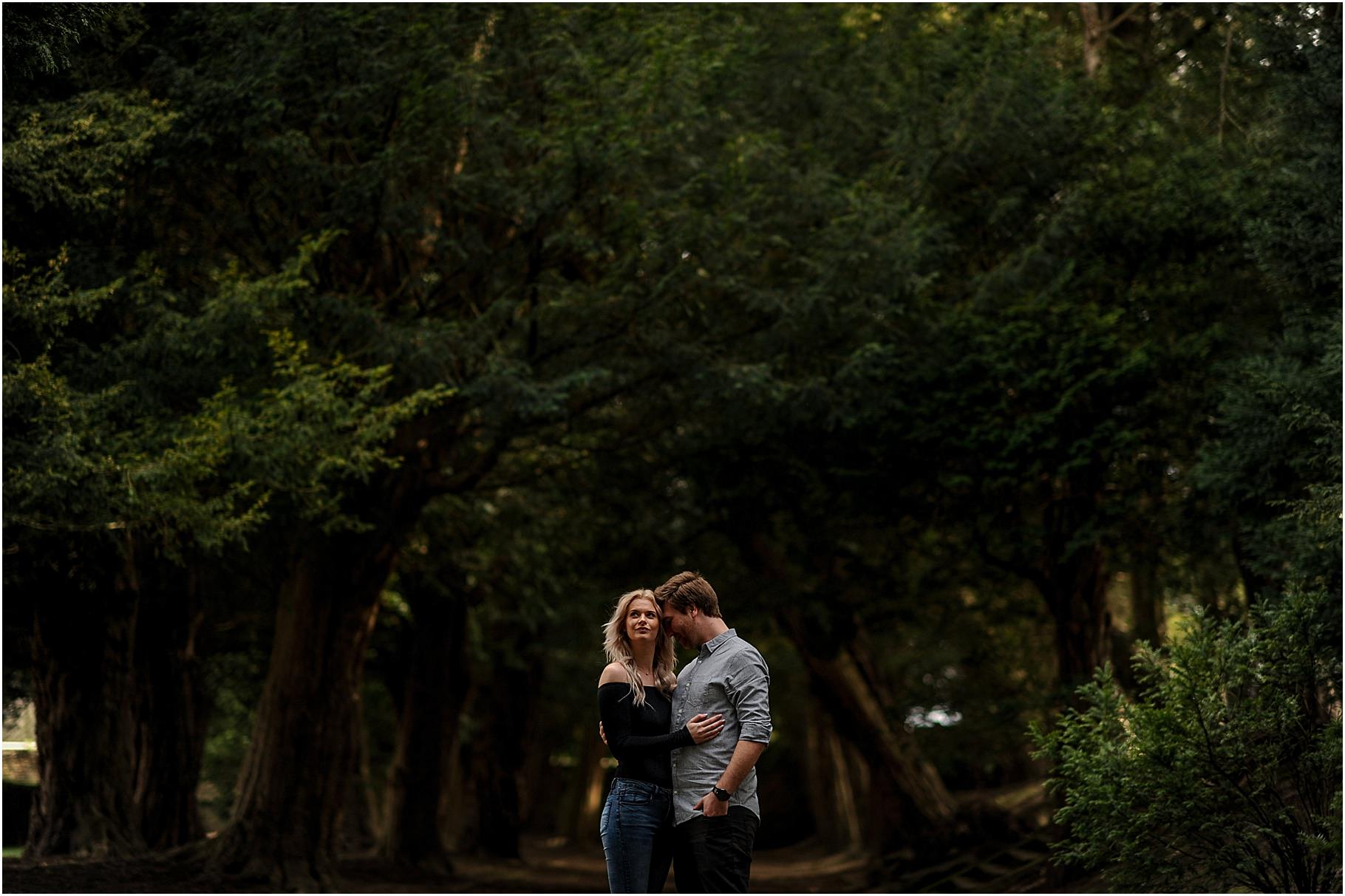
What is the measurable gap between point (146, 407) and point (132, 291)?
112 centimetres

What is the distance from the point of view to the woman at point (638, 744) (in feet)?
18.2

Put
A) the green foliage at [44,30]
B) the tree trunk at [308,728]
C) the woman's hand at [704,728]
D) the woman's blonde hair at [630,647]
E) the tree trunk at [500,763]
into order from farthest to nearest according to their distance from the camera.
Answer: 1. the tree trunk at [500,763]
2. the tree trunk at [308,728]
3. the green foliage at [44,30]
4. the woman's blonde hair at [630,647]
5. the woman's hand at [704,728]

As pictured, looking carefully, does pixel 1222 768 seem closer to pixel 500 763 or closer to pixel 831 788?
pixel 500 763

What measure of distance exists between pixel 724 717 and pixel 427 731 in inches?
699

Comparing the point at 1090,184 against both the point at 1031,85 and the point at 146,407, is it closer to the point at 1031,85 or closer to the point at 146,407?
the point at 1031,85

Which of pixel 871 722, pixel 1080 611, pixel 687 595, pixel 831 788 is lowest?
pixel 831 788

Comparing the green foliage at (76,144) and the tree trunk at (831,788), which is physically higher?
the green foliage at (76,144)

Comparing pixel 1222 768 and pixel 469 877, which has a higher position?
pixel 1222 768

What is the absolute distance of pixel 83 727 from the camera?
1669cm

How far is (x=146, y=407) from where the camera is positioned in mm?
12898

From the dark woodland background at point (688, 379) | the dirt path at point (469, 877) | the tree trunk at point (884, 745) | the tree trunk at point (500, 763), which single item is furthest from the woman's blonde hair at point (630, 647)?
the tree trunk at point (500, 763)

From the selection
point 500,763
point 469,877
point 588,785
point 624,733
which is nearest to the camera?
point 624,733

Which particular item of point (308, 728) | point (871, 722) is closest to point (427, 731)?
point (308, 728)

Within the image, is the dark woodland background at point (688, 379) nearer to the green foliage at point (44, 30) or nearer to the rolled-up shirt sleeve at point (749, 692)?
the green foliage at point (44, 30)
